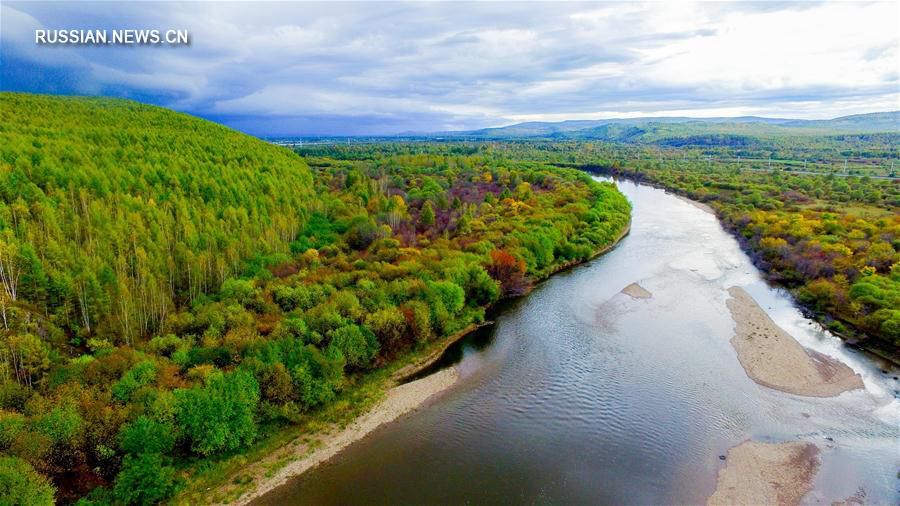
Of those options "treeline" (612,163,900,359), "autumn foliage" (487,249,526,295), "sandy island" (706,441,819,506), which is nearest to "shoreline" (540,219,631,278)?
"autumn foliage" (487,249,526,295)

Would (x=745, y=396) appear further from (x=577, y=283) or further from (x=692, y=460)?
(x=577, y=283)

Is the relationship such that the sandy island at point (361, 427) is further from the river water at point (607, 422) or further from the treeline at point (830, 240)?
the treeline at point (830, 240)

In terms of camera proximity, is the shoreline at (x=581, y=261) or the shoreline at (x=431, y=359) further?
the shoreline at (x=581, y=261)

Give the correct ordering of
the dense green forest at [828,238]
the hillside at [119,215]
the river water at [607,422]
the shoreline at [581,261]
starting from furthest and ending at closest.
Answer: the shoreline at [581,261] → the dense green forest at [828,238] → the hillside at [119,215] → the river water at [607,422]

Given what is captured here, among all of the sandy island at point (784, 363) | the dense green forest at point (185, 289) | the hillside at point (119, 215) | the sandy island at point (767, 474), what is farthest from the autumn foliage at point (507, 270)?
the sandy island at point (767, 474)

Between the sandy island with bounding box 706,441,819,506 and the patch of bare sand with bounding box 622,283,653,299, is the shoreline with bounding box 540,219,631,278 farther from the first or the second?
the sandy island with bounding box 706,441,819,506

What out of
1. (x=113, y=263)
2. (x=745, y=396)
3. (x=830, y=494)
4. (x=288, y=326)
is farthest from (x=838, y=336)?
(x=113, y=263)
